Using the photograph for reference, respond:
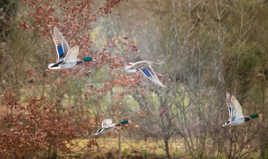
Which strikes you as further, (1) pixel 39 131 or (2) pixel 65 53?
(1) pixel 39 131

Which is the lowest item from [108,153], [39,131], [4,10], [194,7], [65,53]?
[108,153]

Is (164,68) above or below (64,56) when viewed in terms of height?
above

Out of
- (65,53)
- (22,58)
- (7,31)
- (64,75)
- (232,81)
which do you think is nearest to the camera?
(65,53)

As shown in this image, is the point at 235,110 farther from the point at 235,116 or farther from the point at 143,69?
the point at 143,69

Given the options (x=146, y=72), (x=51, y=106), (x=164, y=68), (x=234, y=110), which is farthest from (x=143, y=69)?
(x=164, y=68)

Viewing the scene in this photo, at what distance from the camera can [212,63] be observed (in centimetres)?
519

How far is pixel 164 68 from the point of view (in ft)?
18.4

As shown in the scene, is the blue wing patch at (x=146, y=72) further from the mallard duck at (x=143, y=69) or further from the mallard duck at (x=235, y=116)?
the mallard duck at (x=235, y=116)

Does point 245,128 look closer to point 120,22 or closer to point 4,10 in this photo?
point 120,22

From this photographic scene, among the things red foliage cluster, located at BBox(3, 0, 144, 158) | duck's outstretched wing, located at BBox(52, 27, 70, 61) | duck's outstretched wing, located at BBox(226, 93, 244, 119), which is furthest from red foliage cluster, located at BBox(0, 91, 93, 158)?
duck's outstretched wing, located at BBox(226, 93, 244, 119)

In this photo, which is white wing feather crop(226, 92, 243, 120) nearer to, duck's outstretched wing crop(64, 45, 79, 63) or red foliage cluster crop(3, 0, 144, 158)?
duck's outstretched wing crop(64, 45, 79, 63)

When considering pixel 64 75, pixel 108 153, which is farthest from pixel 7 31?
pixel 108 153

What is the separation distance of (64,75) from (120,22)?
58.7 inches

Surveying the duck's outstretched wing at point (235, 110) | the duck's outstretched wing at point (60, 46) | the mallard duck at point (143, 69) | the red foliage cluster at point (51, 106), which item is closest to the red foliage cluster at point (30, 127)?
the red foliage cluster at point (51, 106)
